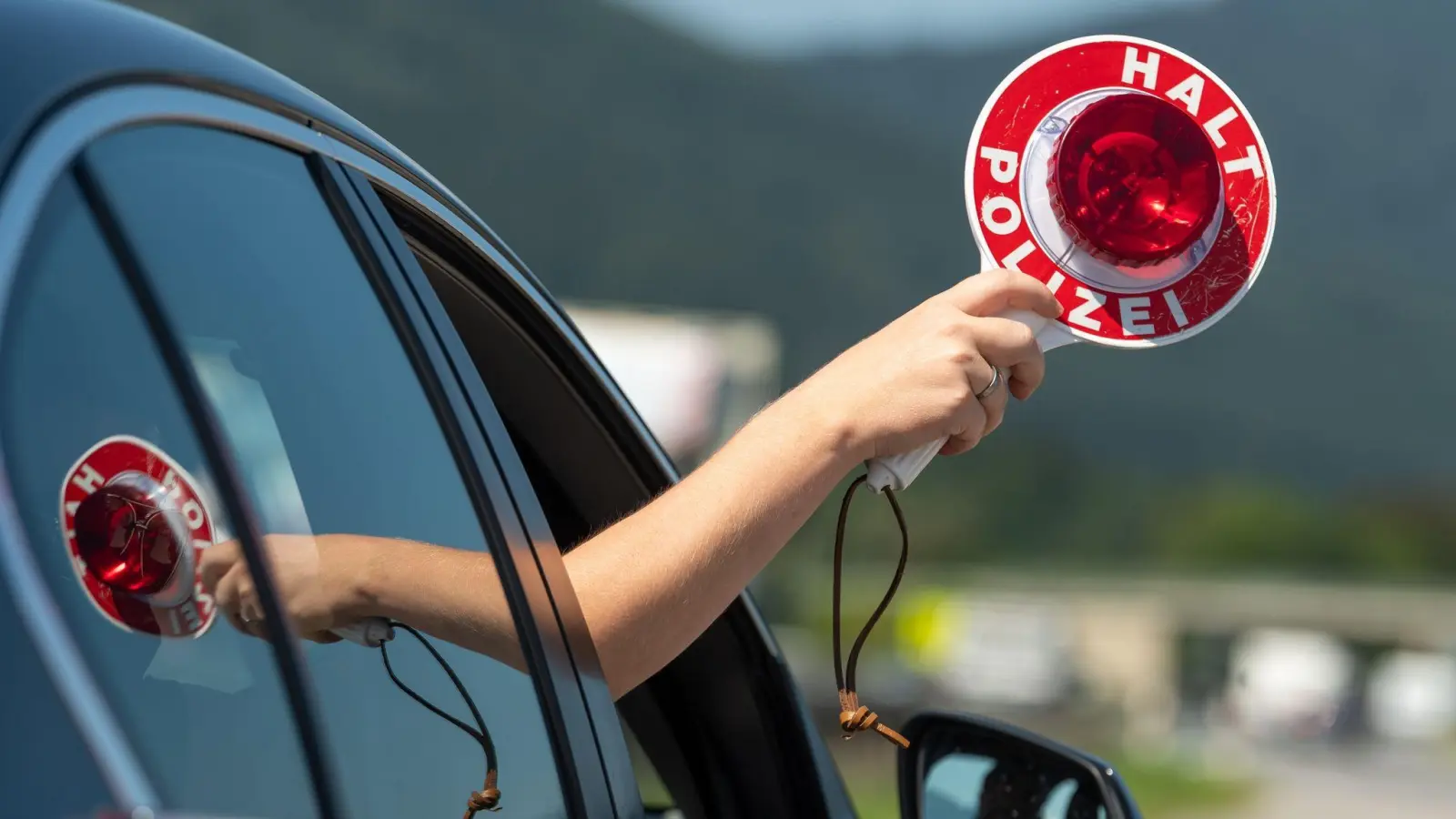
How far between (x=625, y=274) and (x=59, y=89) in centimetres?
15841

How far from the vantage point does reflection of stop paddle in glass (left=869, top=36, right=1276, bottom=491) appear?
1787mm

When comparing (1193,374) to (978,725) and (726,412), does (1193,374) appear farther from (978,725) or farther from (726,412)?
(978,725)

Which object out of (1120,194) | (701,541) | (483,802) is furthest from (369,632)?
(1120,194)

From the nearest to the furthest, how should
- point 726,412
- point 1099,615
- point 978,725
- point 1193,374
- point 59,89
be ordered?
point 59,89 < point 978,725 < point 726,412 < point 1099,615 < point 1193,374

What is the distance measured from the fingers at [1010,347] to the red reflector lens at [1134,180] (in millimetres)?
124

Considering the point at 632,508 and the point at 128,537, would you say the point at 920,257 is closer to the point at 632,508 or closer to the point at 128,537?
the point at 632,508

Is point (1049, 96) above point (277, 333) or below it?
above

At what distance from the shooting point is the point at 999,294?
176cm

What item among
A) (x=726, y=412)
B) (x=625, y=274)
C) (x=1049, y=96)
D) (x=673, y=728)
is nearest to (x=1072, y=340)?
(x=1049, y=96)

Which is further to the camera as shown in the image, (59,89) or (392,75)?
(392,75)

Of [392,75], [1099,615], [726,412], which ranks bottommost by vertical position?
[1099,615]

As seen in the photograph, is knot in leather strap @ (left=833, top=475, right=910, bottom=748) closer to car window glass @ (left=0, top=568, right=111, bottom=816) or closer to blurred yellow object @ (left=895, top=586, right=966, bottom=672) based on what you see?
car window glass @ (left=0, top=568, right=111, bottom=816)

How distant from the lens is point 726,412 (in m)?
41.9

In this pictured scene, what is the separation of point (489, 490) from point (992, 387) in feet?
1.70
